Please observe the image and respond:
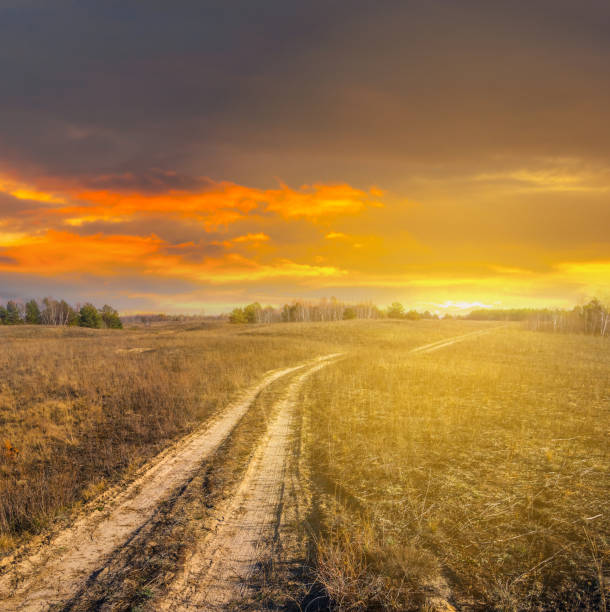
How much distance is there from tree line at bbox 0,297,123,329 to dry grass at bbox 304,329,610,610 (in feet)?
341

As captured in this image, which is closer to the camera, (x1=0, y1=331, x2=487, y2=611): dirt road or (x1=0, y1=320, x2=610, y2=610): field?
(x1=0, y1=331, x2=487, y2=611): dirt road

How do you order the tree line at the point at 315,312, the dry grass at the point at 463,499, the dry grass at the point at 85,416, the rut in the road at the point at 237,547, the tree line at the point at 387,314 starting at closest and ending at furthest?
→ 1. the rut in the road at the point at 237,547
2. the dry grass at the point at 463,499
3. the dry grass at the point at 85,416
4. the tree line at the point at 387,314
5. the tree line at the point at 315,312

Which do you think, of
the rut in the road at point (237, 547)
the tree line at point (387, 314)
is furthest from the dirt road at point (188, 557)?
the tree line at point (387, 314)

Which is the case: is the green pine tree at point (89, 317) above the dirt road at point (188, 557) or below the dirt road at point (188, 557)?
above

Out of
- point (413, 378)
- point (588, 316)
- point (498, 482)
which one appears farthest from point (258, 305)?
point (498, 482)

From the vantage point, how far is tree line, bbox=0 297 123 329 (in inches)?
3888

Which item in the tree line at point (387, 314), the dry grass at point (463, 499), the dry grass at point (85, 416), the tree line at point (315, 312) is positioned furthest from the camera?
the tree line at point (315, 312)

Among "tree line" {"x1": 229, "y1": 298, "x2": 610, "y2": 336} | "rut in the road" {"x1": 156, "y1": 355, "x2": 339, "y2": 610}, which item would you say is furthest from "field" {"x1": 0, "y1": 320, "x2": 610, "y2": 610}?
"tree line" {"x1": 229, "y1": 298, "x2": 610, "y2": 336}

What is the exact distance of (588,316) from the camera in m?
86.5

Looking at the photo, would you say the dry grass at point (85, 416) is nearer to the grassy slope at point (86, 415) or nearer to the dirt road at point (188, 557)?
the grassy slope at point (86, 415)

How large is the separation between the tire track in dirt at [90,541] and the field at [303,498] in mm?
37

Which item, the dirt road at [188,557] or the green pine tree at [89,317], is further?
the green pine tree at [89,317]

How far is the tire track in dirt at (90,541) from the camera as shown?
16.1ft

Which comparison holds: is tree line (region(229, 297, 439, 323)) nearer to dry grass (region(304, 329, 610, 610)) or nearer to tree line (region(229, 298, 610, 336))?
tree line (region(229, 298, 610, 336))
